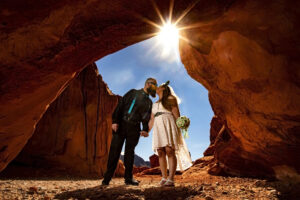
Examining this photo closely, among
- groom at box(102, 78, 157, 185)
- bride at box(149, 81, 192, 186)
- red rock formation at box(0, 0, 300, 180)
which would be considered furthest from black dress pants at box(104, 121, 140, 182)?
red rock formation at box(0, 0, 300, 180)

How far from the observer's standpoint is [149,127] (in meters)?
4.14

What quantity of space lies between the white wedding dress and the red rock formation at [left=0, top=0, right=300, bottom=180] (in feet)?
3.93

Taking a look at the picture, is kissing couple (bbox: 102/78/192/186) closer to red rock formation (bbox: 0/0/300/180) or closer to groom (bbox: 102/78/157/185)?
groom (bbox: 102/78/157/185)

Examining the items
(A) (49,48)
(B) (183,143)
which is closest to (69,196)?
(A) (49,48)

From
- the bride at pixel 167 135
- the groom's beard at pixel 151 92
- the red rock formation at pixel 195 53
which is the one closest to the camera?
the red rock formation at pixel 195 53

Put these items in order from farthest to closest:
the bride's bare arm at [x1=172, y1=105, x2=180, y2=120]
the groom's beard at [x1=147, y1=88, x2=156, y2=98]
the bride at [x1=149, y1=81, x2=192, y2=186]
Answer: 1. the groom's beard at [x1=147, y1=88, x2=156, y2=98]
2. the bride's bare arm at [x1=172, y1=105, x2=180, y2=120]
3. the bride at [x1=149, y1=81, x2=192, y2=186]

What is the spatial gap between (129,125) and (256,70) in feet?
8.03

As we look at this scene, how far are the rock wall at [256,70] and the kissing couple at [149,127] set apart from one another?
3.21ft

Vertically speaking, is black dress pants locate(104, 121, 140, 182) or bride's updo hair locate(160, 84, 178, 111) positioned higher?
bride's updo hair locate(160, 84, 178, 111)

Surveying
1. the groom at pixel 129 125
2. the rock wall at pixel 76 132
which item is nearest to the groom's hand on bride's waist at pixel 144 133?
the groom at pixel 129 125

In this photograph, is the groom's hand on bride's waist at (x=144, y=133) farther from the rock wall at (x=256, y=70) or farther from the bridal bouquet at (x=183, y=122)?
the rock wall at (x=256, y=70)

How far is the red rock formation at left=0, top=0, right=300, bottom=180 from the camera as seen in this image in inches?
88.7

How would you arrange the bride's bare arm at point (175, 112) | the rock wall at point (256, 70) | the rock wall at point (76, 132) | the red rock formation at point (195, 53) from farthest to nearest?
the rock wall at point (76, 132), the bride's bare arm at point (175, 112), the rock wall at point (256, 70), the red rock formation at point (195, 53)

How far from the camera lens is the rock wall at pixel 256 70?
9.36 feet
